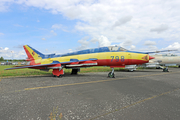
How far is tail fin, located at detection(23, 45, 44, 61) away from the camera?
12.8 meters

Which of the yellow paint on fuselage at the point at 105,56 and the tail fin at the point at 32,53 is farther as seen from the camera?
the tail fin at the point at 32,53

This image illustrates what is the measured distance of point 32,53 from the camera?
12.9 meters

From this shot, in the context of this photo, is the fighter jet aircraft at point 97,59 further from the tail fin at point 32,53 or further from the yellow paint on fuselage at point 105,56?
the tail fin at point 32,53

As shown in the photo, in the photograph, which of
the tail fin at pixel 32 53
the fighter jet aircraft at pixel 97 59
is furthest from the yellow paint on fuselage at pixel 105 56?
the tail fin at pixel 32 53

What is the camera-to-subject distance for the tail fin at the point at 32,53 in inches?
506

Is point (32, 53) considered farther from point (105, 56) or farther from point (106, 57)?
point (106, 57)

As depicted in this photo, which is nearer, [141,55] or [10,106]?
[10,106]

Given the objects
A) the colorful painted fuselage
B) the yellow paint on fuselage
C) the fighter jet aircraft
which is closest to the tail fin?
the colorful painted fuselage

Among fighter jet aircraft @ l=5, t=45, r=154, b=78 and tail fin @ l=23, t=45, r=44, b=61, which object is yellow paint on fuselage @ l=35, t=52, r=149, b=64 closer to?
fighter jet aircraft @ l=5, t=45, r=154, b=78

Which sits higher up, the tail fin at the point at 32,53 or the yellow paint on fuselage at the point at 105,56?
the tail fin at the point at 32,53

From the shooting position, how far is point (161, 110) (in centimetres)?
311

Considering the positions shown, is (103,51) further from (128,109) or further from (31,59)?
(31,59)

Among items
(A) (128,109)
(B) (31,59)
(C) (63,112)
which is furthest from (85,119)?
(B) (31,59)

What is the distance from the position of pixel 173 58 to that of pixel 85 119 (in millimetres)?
25372
